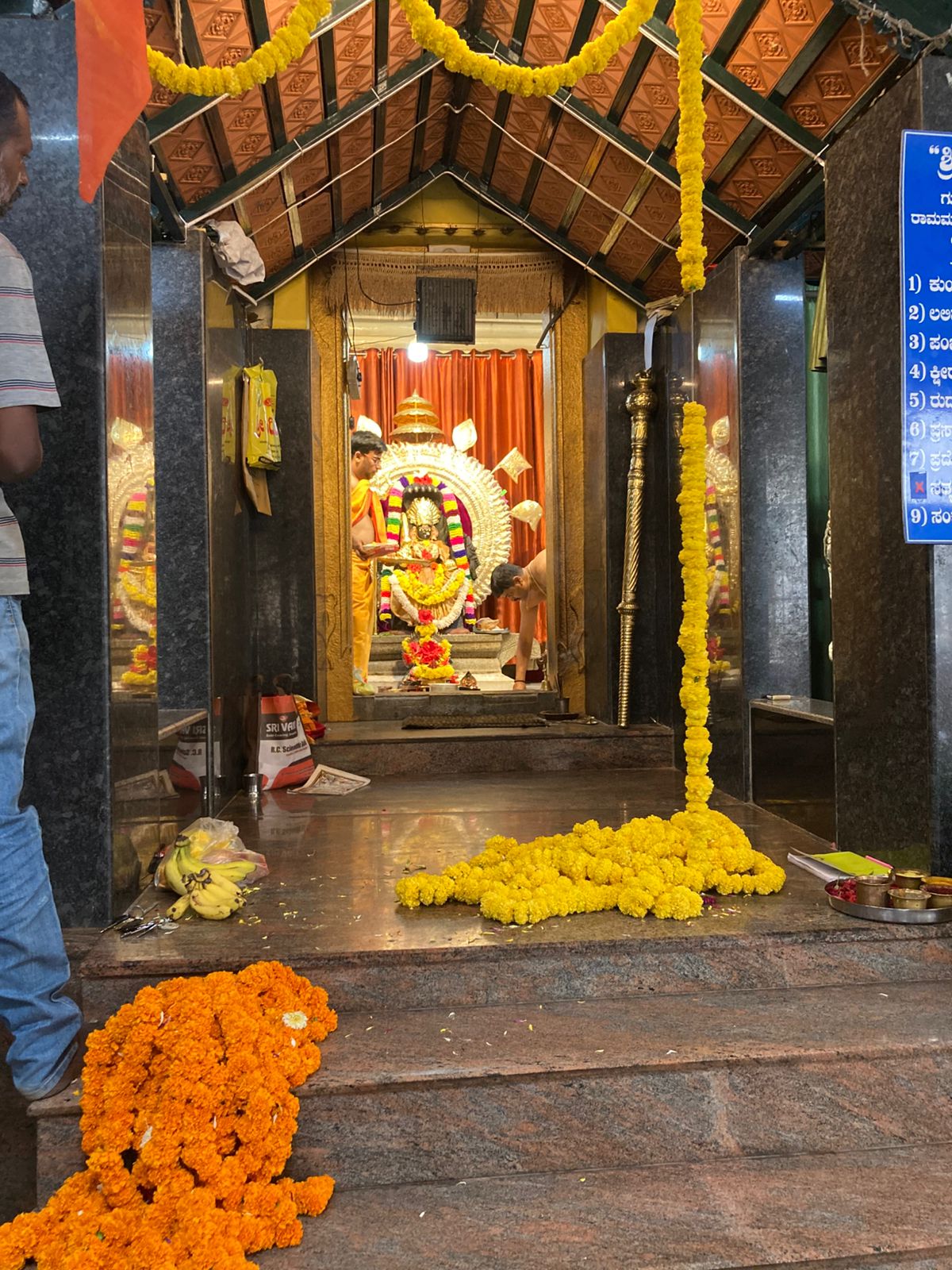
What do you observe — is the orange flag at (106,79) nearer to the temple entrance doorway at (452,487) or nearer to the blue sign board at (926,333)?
the blue sign board at (926,333)

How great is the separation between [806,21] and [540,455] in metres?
7.53

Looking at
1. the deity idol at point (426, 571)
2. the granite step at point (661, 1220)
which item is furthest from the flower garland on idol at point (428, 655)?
the granite step at point (661, 1220)

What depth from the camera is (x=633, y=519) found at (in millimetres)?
6461

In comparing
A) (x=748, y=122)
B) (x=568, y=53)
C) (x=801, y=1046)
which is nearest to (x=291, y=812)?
(x=801, y=1046)

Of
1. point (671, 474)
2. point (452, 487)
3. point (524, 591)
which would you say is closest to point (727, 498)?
point (671, 474)

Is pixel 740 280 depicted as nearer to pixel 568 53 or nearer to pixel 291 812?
pixel 568 53

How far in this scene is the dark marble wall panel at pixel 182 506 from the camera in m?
4.65

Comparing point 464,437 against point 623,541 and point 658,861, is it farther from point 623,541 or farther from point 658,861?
point 658,861

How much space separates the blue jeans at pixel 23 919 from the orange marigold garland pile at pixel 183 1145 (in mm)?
139

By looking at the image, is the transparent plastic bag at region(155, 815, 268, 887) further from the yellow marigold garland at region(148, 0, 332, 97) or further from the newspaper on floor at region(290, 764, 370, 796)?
the yellow marigold garland at region(148, 0, 332, 97)

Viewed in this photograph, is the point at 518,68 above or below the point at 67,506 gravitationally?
above

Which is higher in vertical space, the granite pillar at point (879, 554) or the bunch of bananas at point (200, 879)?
the granite pillar at point (879, 554)

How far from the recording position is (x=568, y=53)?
5465mm

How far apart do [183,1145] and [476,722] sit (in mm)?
4846
